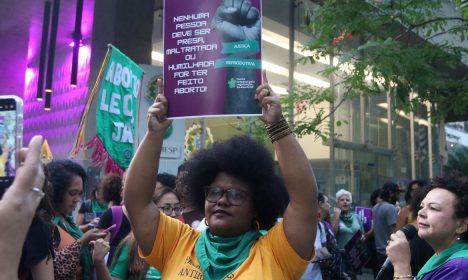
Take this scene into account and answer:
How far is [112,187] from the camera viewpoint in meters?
5.36

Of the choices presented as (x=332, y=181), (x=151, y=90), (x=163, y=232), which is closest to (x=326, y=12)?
(x=151, y=90)

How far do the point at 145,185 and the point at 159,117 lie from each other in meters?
0.33

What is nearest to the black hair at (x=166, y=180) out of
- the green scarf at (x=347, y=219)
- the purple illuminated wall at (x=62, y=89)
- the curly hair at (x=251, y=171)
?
the curly hair at (x=251, y=171)

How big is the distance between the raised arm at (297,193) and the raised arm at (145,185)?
55 cm

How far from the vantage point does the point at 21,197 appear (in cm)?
117

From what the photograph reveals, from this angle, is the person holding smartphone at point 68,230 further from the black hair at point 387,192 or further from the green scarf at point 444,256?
the black hair at point 387,192

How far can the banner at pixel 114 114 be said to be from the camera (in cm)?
488

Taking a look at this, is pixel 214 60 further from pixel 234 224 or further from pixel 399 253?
pixel 399 253

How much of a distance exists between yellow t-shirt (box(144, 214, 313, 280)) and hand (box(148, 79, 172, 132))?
17.0 inches

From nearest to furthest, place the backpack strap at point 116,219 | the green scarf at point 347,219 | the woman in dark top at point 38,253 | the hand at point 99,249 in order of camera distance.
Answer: the woman in dark top at point 38,253 < the hand at point 99,249 < the backpack strap at point 116,219 < the green scarf at point 347,219

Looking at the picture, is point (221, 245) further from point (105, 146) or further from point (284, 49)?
point (284, 49)

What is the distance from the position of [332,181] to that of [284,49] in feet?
12.8

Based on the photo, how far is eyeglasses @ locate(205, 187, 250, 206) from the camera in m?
2.41

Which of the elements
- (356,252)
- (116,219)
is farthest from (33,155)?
(356,252)
